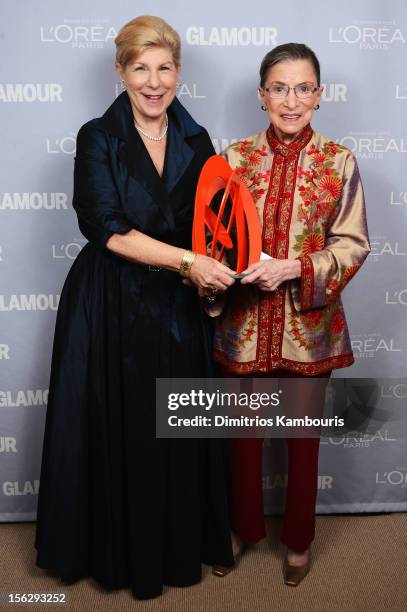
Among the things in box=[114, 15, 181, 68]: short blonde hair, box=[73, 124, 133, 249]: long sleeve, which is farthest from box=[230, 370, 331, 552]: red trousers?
box=[114, 15, 181, 68]: short blonde hair

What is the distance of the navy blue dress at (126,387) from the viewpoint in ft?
5.86

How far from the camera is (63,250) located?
2361mm

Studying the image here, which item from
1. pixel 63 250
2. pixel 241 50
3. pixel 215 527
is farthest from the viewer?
pixel 63 250

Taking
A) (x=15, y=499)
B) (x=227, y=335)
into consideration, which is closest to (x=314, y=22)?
(x=227, y=335)

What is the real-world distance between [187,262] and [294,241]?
0.31 metres

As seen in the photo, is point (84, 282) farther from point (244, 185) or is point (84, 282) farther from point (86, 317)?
point (244, 185)

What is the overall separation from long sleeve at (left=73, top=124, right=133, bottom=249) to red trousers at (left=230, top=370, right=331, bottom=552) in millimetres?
790

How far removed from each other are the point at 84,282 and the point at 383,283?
1.15 meters

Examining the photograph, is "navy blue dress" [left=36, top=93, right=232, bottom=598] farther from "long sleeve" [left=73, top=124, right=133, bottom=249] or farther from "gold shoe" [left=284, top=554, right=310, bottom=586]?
"gold shoe" [left=284, top=554, right=310, bottom=586]

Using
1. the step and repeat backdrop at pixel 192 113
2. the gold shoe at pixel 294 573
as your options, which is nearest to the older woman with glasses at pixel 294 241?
the step and repeat backdrop at pixel 192 113

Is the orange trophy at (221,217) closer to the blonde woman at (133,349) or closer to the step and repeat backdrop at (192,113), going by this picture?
the blonde woman at (133,349)

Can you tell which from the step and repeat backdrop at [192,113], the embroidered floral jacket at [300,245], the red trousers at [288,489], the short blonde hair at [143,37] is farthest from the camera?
the step and repeat backdrop at [192,113]

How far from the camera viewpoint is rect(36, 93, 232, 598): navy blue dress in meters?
1.79

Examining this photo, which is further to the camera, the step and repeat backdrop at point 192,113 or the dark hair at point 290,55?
the step and repeat backdrop at point 192,113
